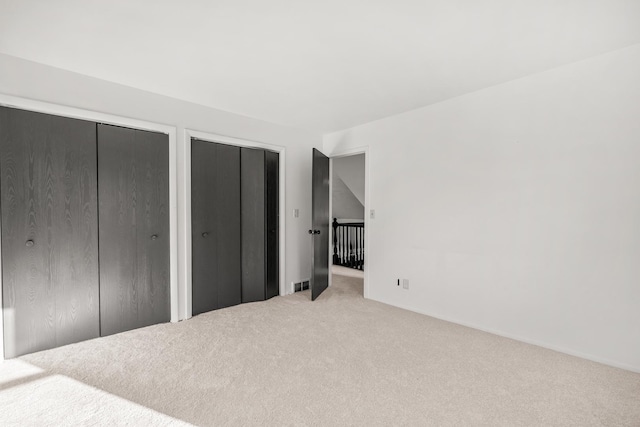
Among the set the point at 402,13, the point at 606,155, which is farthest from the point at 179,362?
the point at 606,155

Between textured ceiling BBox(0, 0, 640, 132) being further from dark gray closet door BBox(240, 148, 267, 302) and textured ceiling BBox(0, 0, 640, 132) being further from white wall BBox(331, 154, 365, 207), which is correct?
white wall BBox(331, 154, 365, 207)

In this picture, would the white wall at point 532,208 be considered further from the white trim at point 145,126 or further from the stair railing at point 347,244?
the stair railing at point 347,244

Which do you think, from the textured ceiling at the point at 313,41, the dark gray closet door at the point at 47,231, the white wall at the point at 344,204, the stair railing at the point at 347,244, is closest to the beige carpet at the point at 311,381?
the dark gray closet door at the point at 47,231

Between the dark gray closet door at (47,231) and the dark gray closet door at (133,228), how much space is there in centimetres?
9

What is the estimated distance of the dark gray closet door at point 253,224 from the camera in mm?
3646

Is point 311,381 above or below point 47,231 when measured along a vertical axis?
below

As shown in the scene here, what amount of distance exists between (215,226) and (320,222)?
1.34 meters

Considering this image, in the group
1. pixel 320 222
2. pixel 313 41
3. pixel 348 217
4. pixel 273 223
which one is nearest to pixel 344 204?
pixel 348 217

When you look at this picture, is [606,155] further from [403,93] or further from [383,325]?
[383,325]

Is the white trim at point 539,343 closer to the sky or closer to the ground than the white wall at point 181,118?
closer to the ground

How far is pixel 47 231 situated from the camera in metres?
2.44

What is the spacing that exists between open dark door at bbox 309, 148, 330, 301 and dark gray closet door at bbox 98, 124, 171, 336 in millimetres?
1640

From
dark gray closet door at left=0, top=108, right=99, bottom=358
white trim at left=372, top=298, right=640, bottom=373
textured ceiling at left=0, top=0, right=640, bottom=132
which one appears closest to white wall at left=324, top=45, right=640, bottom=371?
white trim at left=372, top=298, right=640, bottom=373

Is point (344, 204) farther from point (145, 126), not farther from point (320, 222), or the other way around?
point (145, 126)
